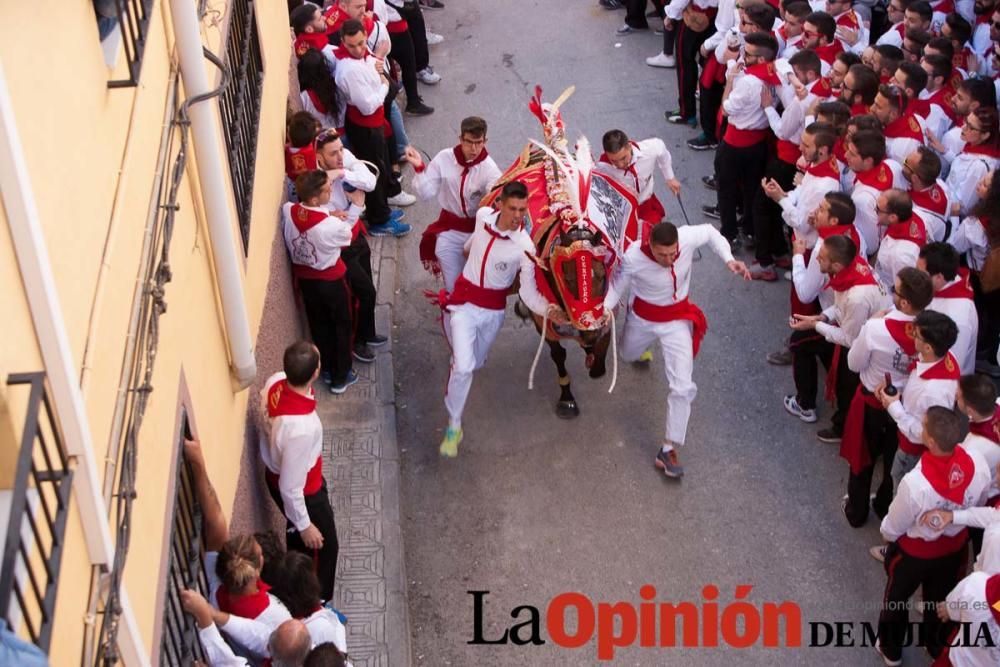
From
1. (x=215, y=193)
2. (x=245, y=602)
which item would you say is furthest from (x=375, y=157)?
(x=245, y=602)

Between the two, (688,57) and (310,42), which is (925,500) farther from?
(688,57)

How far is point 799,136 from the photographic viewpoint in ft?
31.5

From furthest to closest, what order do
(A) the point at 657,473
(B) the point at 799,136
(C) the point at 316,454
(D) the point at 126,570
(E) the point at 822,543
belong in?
(B) the point at 799,136, (A) the point at 657,473, (E) the point at 822,543, (C) the point at 316,454, (D) the point at 126,570

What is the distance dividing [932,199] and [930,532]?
2.78m

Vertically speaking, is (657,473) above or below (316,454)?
below

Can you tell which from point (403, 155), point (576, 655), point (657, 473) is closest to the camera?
point (576, 655)

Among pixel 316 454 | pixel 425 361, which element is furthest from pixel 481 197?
pixel 316 454

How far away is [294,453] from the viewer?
21.1 ft

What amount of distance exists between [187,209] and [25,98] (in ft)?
7.01

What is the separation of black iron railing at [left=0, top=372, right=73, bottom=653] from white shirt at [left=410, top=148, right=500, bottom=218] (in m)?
5.55

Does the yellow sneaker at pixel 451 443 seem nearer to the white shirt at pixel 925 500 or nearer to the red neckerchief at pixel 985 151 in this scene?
the white shirt at pixel 925 500

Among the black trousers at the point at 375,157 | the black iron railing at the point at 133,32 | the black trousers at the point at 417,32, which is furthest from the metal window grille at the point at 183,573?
the black trousers at the point at 417,32

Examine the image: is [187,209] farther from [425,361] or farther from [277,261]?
[425,361]

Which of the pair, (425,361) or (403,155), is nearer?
(425,361)
